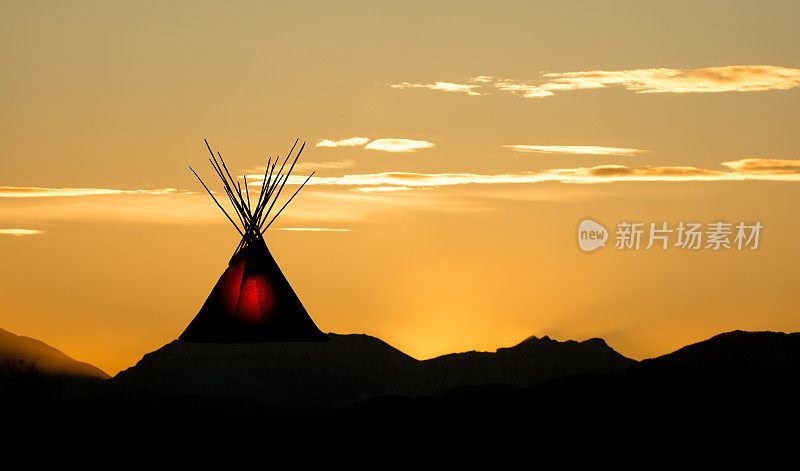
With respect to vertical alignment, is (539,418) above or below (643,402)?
below

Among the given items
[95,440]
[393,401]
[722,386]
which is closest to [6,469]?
[95,440]

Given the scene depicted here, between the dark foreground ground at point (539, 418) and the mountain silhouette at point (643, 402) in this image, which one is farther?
the mountain silhouette at point (643, 402)

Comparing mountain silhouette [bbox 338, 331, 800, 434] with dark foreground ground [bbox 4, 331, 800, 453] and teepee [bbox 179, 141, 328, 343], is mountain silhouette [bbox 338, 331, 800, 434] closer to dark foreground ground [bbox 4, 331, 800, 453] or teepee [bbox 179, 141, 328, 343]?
dark foreground ground [bbox 4, 331, 800, 453]

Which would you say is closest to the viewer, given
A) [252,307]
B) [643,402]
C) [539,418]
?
[252,307]

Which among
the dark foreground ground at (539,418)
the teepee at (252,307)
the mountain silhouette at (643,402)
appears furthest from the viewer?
the mountain silhouette at (643,402)

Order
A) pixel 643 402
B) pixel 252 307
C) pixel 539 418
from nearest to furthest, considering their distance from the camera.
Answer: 1. pixel 252 307
2. pixel 539 418
3. pixel 643 402

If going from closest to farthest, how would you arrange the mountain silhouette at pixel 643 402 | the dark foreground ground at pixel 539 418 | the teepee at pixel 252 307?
the teepee at pixel 252 307 → the dark foreground ground at pixel 539 418 → the mountain silhouette at pixel 643 402

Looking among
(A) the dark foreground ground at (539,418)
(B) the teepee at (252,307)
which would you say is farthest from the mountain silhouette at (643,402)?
(B) the teepee at (252,307)

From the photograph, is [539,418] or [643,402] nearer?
[539,418]

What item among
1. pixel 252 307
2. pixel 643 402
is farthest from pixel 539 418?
pixel 252 307

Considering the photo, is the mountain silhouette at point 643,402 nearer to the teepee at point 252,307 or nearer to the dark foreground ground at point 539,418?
the dark foreground ground at point 539,418

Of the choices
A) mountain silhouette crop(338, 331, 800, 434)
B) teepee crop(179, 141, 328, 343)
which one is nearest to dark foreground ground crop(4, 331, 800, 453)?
mountain silhouette crop(338, 331, 800, 434)

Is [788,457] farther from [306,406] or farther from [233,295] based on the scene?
[306,406]

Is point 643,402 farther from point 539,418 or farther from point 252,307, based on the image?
point 252,307
